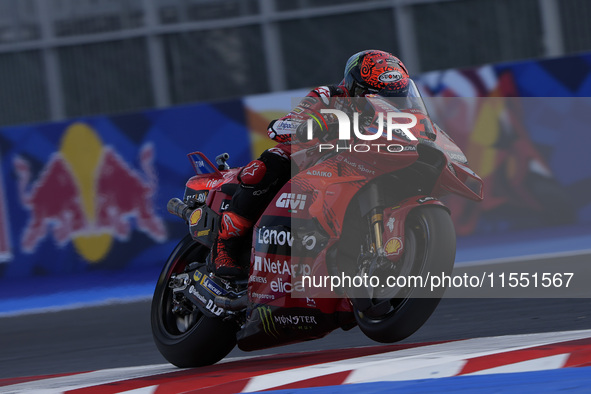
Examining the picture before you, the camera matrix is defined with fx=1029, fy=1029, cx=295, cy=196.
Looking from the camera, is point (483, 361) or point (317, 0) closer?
point (483, 361)

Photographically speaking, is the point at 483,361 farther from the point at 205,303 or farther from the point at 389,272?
the point at 205,303

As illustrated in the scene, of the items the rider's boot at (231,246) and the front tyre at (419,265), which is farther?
the rider's boot at (231,246)

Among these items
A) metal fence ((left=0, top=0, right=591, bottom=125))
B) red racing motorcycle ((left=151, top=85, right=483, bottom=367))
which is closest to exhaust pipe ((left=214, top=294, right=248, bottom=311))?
red racing motorcycle ((left=151, top=85, right=483, bottom=367))

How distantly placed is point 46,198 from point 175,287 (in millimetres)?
4696

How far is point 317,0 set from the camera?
15500 mm

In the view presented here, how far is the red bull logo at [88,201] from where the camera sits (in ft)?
32.3

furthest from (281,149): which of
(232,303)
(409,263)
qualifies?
(409,263)

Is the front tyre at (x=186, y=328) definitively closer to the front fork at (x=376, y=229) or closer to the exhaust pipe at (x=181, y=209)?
the exhaust pipe at (x=181, y=209)

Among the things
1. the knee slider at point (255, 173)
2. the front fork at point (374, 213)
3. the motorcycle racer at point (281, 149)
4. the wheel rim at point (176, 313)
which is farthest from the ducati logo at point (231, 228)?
the front fork at point (374, 213)

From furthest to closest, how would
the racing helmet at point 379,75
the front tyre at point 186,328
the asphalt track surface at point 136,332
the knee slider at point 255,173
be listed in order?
1. the asphalt track surface at point 136,332
2. the front tyre at point 186,328
3. the knee slider at point 255,173
4. the racing helmet at point 379,75

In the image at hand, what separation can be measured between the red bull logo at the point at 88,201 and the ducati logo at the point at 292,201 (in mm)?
5186

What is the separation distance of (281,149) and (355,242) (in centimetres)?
73

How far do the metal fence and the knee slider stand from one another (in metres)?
10.3

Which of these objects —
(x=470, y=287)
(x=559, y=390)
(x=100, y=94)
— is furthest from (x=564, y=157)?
(x=100, y=94)
